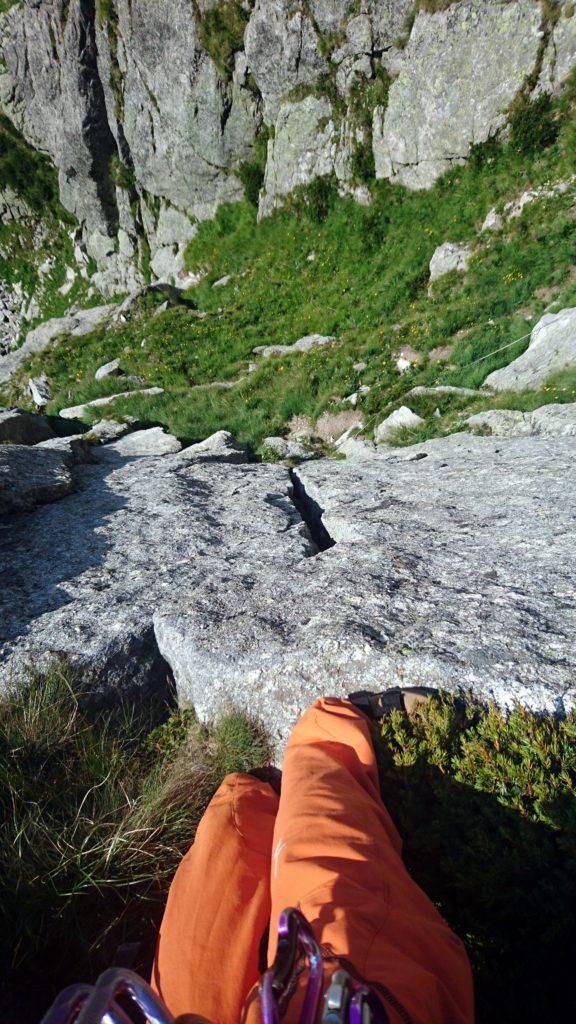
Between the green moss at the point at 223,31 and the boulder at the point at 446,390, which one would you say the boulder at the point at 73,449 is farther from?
the green moss at the point at 223,31

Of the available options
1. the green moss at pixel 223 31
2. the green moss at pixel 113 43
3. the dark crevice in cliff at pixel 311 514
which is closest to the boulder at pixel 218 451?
the dark crevice in cliff at pixel 311 514

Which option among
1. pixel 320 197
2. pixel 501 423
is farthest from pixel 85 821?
pixel 320 197

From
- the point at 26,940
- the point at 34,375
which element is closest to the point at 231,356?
the point at 34,375

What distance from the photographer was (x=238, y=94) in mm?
22016

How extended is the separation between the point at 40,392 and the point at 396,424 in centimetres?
1278

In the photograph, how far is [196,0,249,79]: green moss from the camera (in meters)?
21.0

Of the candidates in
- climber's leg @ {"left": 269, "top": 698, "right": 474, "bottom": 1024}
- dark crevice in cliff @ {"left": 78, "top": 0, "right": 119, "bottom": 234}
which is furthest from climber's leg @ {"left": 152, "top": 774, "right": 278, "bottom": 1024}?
dark crevice in cliff @ {"left": 78, "top": 0, "right": 119, "bottom": 234}

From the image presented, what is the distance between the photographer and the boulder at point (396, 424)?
9.37 metres

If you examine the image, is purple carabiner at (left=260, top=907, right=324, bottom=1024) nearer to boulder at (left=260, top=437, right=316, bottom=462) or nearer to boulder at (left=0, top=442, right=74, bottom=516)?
boulder at (left=0, top=442, right=74, bottom=516)

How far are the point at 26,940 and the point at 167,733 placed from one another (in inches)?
54.5

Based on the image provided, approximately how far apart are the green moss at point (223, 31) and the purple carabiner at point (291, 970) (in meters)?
30.1

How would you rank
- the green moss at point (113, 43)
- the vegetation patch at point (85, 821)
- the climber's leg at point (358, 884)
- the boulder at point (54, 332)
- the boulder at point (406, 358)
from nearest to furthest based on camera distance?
the climber's leg at point (358, 884) < the vegetation patch at point (85, 821) < the boulder at point (406, 358) < the boulder at point (54, 332) < the green moss at point (113, 43)

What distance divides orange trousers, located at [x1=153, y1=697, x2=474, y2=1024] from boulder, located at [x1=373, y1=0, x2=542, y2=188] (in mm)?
19529

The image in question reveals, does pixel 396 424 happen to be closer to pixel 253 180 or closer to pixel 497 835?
pixel 497 835
